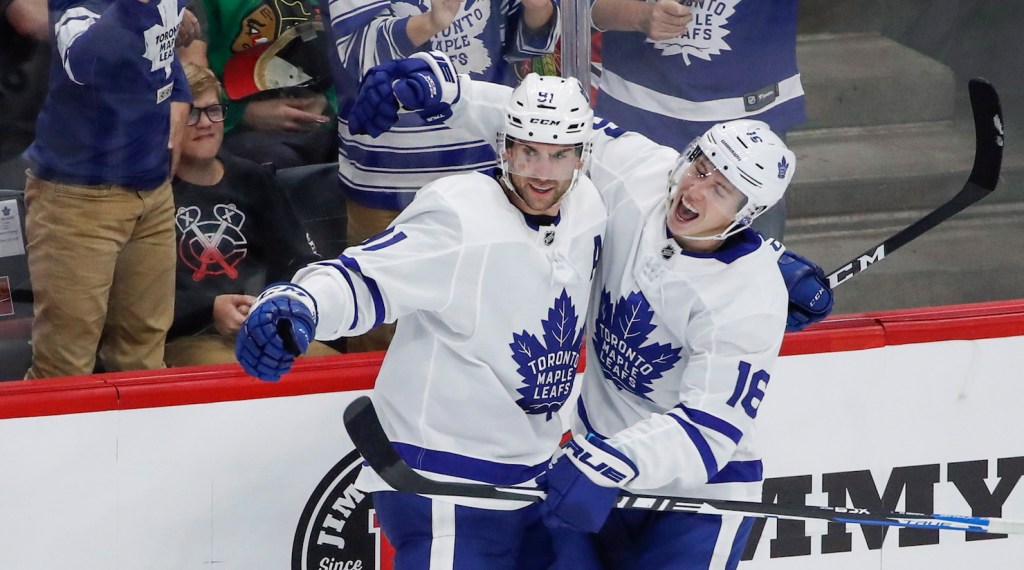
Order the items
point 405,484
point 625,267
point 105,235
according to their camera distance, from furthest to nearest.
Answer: point 105,235 < point 625,267 < point 405,484

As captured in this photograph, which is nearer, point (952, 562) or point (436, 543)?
point (436, 543)

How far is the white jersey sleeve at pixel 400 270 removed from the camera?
87.0 inches

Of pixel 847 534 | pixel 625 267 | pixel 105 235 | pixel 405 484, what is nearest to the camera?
pixel 405 484

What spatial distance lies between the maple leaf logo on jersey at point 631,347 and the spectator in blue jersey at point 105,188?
93cm

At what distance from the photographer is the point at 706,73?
312 centimetres

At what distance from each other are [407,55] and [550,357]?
2.65 feet

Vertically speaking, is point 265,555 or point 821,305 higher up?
point 821,305

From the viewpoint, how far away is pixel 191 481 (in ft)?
9.15

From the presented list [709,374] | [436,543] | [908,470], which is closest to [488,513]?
[436,543]

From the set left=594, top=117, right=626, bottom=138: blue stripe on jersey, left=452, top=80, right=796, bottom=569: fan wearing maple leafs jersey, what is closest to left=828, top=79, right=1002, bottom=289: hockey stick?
left=452, top=80, right=796, bottom=569: fan wearing maple leafs jersey

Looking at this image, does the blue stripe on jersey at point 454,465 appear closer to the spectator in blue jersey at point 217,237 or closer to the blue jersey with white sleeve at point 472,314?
the blue jersey with white sleeve at point 472,314

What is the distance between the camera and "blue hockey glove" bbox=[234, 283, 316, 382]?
2049 millimetres

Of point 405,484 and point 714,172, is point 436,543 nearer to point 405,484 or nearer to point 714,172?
point 405,484

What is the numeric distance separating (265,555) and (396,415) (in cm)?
66
